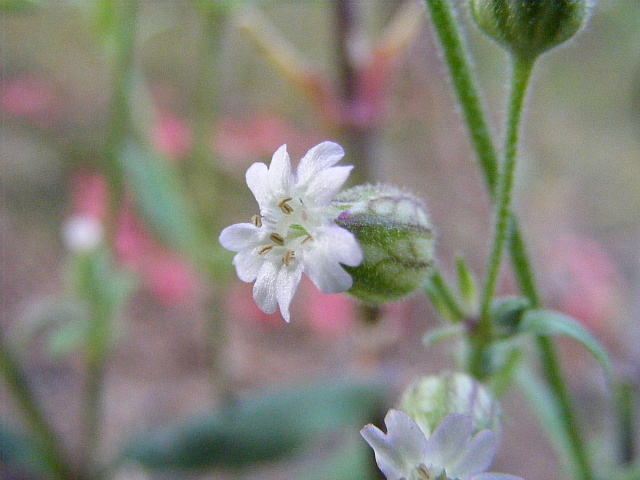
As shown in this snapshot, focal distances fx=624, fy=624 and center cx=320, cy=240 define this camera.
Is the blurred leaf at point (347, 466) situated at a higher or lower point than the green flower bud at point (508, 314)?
higher

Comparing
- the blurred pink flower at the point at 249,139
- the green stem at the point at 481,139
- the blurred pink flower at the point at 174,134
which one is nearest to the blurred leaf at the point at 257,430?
the green stem at the point at 481,139

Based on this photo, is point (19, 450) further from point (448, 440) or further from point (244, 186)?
point (244, 186)

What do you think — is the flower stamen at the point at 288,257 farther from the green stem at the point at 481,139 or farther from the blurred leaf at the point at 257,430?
the blurred leaf at the point at 257,430

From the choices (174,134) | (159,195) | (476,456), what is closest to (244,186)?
(174,134)

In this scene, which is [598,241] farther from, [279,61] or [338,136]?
[279,61]

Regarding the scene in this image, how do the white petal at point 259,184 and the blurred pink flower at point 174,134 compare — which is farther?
the blurred pink flower at point 174,134

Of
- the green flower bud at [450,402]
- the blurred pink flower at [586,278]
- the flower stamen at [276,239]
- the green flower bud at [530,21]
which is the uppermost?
the blurred pink flower at [586,278]
